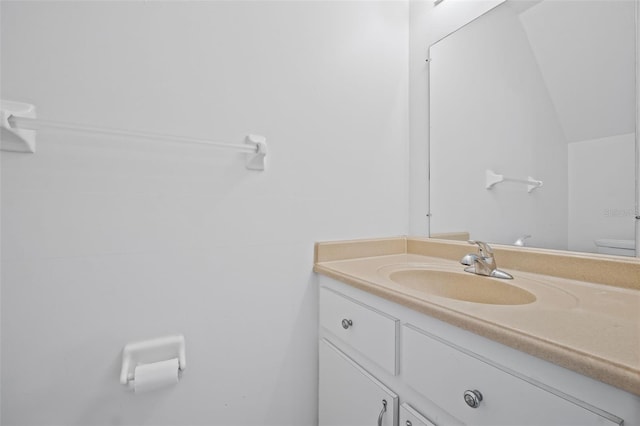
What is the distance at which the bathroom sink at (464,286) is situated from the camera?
82 cm

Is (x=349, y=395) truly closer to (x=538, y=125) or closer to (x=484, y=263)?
(x=484, y=263)

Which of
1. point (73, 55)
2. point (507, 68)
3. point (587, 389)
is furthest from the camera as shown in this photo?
point (507, 68)

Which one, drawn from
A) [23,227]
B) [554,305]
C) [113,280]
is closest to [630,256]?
[554,305]

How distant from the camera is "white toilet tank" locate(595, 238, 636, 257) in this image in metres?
0.77

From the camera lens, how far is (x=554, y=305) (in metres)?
0.63

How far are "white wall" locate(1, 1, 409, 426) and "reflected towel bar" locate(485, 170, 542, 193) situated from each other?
1.64 feet

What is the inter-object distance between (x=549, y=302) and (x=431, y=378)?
342mm

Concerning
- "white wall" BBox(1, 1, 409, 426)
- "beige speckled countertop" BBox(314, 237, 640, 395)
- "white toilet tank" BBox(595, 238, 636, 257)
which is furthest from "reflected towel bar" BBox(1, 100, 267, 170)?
"white toilet tank" BBox(595, 238, 636, 257)

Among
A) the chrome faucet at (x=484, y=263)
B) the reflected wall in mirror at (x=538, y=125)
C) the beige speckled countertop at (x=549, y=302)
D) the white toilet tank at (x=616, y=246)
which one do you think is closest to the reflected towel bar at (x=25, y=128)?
the beige speckled countertop at (x=549, y=302)

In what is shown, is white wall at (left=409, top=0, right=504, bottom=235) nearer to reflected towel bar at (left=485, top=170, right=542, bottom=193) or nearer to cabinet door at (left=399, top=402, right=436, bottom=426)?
reflected towel bar at (left=485, top=170, right=542, bottom=193)

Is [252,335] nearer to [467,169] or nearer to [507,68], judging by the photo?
[467,169]

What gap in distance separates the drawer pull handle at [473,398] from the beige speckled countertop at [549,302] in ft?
0.40

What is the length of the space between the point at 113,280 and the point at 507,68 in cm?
159

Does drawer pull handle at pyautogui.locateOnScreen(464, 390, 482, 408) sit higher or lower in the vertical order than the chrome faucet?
lower
